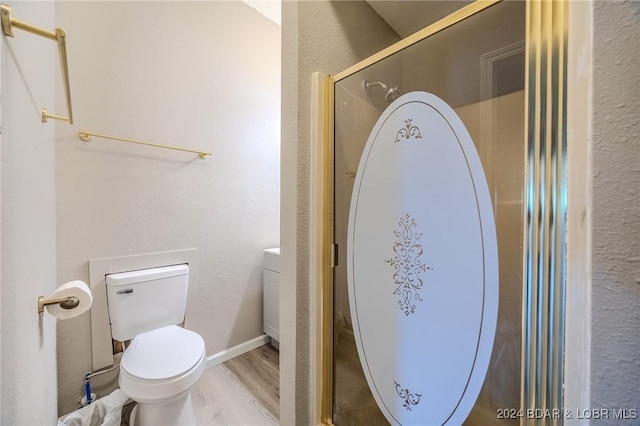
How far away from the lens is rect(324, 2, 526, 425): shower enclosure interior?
617 millimetres

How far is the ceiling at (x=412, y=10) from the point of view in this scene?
117 centimetres

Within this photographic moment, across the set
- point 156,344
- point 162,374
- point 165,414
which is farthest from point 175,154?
point 165,414

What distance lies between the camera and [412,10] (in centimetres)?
122

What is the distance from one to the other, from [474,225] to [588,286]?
0.81ft

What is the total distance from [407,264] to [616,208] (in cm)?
47

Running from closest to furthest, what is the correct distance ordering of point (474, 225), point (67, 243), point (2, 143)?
point (2, 143) < point (474, 225) < point (67, 243)

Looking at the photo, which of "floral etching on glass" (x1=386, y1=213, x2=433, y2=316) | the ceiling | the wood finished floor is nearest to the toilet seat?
the wood finished floor

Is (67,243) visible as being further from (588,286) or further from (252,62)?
(588,286)

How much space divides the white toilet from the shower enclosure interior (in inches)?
29.5

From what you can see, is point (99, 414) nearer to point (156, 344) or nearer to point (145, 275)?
point (156, 344)

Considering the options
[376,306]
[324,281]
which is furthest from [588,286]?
[324,281]

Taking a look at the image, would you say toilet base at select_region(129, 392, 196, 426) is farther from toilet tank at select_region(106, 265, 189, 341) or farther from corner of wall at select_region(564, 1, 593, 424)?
corner of wall at select_region(564, 1, 593, 424)

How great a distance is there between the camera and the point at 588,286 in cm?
46

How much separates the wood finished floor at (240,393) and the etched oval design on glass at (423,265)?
96 cm
